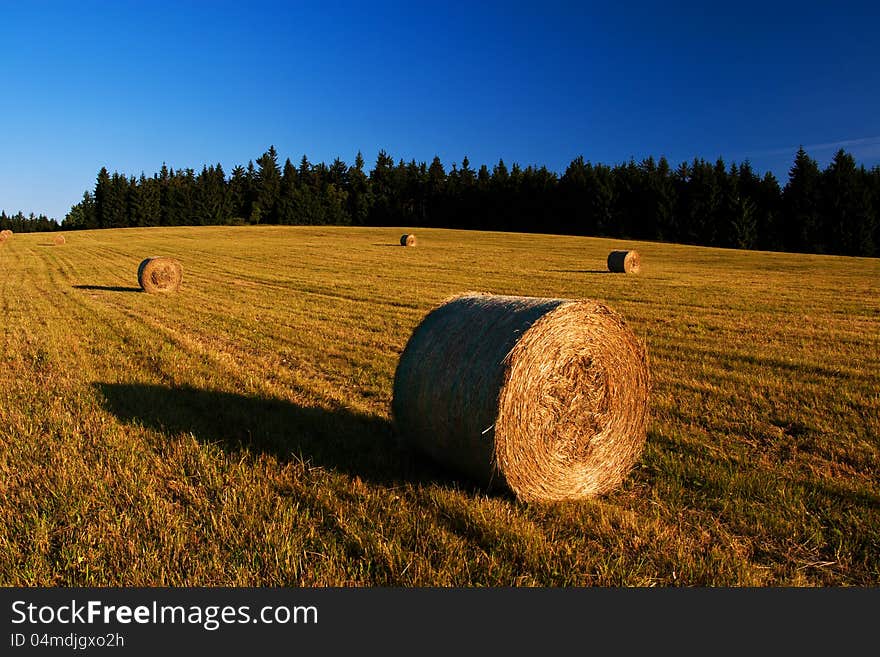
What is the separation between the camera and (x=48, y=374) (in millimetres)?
8414

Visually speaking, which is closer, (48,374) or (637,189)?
(48,374)

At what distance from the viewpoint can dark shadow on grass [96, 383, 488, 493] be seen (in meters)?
5.32

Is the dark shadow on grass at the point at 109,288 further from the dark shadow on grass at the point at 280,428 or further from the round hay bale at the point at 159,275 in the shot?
the dark shadow on grass at the point at 280,428

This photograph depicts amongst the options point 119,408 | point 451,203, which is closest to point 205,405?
point 119,408

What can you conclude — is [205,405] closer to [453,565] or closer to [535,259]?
[453,565]

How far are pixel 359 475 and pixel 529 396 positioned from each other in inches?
65.6

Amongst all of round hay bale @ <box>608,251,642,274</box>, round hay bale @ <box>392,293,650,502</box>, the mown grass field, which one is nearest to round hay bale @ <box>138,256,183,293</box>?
the mown grass field

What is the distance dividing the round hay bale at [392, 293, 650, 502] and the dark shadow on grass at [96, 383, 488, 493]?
31 cm

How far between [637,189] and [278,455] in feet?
279

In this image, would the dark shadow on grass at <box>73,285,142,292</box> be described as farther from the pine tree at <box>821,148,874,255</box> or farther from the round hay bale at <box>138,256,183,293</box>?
the pine tree at <box>821,148,874,255</box>

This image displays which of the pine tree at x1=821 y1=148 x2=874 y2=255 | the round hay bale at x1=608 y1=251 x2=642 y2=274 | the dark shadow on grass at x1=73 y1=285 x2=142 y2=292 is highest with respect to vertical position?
the pine tree at x1=821 y1=148 x2=874 y2=255

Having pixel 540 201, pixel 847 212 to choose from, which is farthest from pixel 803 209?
pixel 540 201

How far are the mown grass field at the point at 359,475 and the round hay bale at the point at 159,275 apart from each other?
25.7 feet

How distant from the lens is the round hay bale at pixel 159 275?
800 inches
